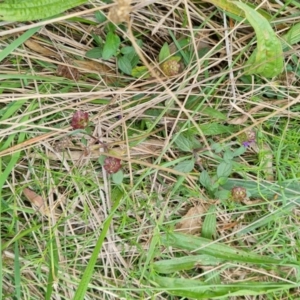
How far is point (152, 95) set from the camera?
51.1 inches

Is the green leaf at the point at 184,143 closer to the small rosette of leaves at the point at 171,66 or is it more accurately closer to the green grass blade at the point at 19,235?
the small rosette of leaves at the point at 171,66

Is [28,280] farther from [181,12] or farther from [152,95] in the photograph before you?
[181,12]

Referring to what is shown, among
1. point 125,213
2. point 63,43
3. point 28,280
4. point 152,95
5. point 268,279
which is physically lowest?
point 268,279

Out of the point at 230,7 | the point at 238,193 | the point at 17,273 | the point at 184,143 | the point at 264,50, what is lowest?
the point at 17,273

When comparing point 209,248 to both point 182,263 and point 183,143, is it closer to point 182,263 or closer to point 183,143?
point 182,263

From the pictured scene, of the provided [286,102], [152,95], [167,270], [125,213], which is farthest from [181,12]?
[167,270]

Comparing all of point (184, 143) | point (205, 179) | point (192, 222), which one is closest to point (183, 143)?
point (184, 143)

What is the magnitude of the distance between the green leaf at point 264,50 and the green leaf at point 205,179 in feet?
0.95

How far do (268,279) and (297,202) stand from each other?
0.23 m

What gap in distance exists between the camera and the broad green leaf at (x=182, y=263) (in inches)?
53.0

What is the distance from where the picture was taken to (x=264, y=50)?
1230 mm

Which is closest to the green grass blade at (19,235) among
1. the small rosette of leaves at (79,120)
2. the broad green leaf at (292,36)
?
the small rosette of leaves at (79,120)

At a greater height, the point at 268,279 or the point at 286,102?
the point at 286,102

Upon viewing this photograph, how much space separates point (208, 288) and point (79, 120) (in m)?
0.58
